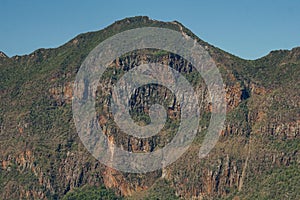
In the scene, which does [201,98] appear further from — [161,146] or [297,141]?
[297,141]

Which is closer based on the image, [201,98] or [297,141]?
[297,141]

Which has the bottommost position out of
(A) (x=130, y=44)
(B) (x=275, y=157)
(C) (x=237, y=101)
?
(B) (x=275, y=157)

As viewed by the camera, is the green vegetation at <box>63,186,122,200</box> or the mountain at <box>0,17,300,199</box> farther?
the green vegetation at <box>63,186,122,200</box>

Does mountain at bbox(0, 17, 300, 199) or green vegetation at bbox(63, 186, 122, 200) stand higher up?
mountain at bbox(0, 17, 300, 199)

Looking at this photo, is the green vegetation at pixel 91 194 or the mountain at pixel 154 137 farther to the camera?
the green vegetation at pixel 91 194

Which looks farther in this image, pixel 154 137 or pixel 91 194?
pixel 154 137

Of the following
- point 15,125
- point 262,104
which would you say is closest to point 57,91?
point 15,125

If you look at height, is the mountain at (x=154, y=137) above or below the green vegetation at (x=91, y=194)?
above

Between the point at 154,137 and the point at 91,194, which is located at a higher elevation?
the point at 154,137
